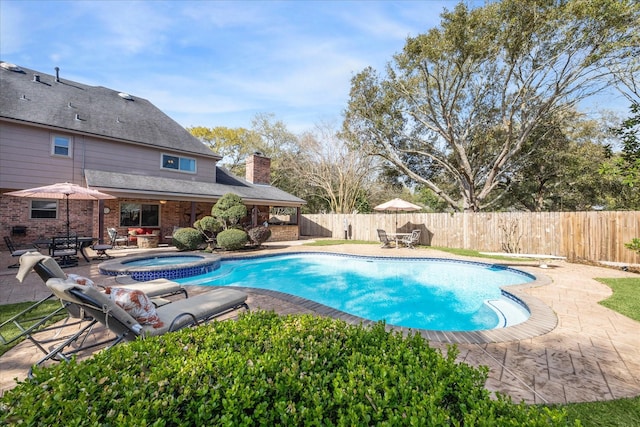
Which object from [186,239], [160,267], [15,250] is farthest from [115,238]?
[160,267]

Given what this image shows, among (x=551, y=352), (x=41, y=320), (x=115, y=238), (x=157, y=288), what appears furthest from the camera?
(x=115, y=238)

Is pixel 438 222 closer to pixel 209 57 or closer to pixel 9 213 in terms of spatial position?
pixel 209 57

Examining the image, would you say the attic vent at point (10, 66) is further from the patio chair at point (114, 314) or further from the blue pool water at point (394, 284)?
the patio chair at point (114, 314)

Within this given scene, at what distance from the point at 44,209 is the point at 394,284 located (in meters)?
15.9

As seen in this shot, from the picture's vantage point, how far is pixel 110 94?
16828 millimetres

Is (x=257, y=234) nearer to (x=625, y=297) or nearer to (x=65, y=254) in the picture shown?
(x=65, y=254)

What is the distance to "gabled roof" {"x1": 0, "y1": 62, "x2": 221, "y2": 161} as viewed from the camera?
12695mm

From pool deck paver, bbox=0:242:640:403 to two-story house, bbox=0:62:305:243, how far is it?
891 centimetres

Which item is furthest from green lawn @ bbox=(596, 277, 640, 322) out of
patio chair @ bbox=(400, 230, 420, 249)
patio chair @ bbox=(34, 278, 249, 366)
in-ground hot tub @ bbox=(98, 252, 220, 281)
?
in-ground hot tub @ bbox=(98, 252, 220, 281)

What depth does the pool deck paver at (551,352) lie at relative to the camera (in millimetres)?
2799

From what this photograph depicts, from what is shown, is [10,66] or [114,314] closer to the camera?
[114,314]

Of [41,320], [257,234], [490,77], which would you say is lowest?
[41,320]

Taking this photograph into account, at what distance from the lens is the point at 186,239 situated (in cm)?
1241

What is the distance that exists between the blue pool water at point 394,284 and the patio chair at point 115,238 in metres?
5.93
